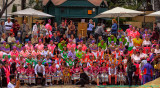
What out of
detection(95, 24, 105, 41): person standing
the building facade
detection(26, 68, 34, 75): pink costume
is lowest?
detection(26, 68, 34, 75): pink costume

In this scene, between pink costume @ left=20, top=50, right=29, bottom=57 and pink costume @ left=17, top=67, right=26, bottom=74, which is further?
pink costume @ left=20, top=50, right=29, bottom=57

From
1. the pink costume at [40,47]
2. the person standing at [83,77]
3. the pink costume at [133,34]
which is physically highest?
the pink costume at [133,34]

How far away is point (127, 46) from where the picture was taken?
1972 cm

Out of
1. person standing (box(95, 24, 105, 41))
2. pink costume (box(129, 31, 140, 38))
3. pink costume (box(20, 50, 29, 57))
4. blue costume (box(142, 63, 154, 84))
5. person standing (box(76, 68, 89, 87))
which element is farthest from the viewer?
person standing (box(95, 24, 105, 41))

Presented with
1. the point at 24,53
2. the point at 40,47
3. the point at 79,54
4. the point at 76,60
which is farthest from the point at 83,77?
the point at 24,53

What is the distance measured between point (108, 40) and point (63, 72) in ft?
13.1

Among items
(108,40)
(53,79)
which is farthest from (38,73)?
(108,40)

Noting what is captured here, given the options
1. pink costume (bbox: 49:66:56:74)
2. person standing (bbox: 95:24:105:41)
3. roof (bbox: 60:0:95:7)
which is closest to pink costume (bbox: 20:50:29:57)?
pink costume (bbox: 49:66:56:74)

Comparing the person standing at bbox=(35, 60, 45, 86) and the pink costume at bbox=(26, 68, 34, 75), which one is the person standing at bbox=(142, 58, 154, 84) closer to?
the person standing at bbox=(35, 60, 45, 86)

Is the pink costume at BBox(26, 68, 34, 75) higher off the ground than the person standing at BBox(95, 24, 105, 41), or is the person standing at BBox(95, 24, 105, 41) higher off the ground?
the person standing at BBox(95, 24, 105, 41)

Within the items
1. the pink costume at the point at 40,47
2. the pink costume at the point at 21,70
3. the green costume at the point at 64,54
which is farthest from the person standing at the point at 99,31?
the pink costume at the point at 21,70

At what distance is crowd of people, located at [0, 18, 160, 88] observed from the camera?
1659cm

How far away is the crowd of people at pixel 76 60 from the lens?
653 inches

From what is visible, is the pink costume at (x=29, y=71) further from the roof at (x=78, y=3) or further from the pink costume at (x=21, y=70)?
the roof at (x=78, y=3)
